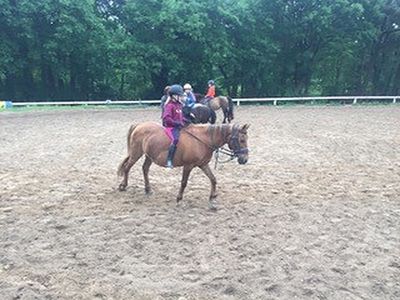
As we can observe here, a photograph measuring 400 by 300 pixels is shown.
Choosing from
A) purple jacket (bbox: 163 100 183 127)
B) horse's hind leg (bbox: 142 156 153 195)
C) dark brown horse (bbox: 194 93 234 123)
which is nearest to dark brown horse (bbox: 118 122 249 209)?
purple jacket (bbox: 163 100 183 127)

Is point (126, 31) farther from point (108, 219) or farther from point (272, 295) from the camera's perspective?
Answer: point (272, 295)

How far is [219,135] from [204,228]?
6.44 ft

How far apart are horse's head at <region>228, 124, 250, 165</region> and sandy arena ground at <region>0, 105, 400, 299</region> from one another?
107 cm

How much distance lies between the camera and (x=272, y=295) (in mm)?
5000

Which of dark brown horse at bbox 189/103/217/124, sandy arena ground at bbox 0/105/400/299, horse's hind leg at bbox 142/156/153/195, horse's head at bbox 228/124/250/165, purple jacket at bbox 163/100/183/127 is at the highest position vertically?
purple jacket at bbox 163/100/183/127

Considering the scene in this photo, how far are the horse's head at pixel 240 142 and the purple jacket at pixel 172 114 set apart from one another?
1.13m

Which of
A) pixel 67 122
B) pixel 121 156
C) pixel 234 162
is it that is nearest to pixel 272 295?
pixel 234 162

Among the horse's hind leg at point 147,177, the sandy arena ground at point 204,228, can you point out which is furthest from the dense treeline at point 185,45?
the horse's hind leg at point 147,177

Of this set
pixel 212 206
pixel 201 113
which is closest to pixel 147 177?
pixel 212 206

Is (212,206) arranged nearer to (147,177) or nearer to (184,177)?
(184,177)

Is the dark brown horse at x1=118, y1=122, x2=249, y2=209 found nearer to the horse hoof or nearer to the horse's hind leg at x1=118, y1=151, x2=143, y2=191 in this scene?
the horse hoof

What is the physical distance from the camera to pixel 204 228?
22.9 ft

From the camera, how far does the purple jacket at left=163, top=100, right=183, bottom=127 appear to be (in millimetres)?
7980

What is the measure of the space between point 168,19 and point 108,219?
76.4ft
